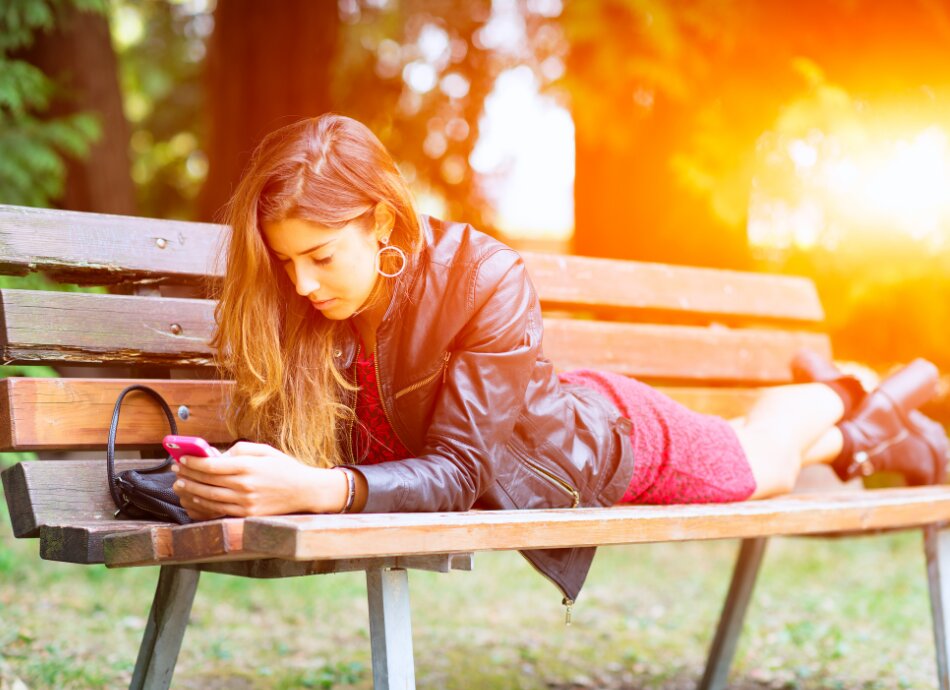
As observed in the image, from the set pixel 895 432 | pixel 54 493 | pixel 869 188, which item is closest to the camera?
pixel 54 493

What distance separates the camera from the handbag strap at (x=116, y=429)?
101 inches


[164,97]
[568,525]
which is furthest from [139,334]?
[164,97]

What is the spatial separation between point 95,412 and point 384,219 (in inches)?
33.1

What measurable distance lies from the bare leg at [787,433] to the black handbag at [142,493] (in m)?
1.77

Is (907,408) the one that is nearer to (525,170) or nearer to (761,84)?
(761,84)

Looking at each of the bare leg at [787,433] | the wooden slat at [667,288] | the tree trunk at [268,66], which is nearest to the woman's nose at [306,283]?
the wooden slat at [667,288]

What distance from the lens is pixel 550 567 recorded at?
8.52 feet

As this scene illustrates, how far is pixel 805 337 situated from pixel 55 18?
433 centimetres

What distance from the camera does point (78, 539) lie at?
7.38ft

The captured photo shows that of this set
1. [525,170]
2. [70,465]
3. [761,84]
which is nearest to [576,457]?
[70,465]

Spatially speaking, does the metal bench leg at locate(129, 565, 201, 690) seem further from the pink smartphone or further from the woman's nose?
the woman's nose

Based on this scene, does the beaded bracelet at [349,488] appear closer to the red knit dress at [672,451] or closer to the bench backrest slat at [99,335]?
the bench backrest slat at [99,335]

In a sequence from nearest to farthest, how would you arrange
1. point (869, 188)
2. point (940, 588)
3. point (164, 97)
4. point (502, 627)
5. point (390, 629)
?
point (390, 629) → point (940, 588) → point (502, 627) → point (869, 188) → point (164, 97)

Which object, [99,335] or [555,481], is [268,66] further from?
[555,481]
